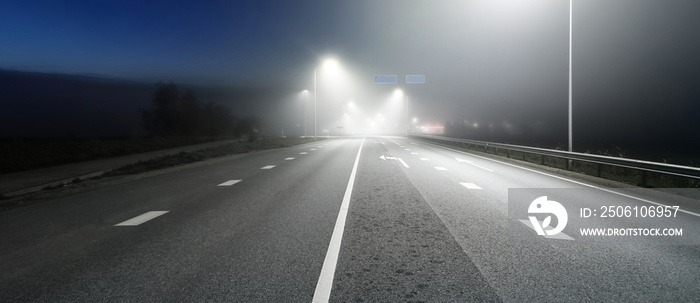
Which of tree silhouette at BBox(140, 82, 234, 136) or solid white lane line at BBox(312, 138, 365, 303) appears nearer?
solid white lane line at BBox(312, 138, 365, 303)

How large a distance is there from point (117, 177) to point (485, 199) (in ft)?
39.6

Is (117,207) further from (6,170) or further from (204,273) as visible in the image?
(6,170)

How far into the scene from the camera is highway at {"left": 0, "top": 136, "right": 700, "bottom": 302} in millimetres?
3473

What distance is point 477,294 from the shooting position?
3.38m

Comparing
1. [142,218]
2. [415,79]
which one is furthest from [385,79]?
[142,218]

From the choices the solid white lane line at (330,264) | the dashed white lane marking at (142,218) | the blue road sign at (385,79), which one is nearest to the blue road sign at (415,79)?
the blue road sign at (385,79)

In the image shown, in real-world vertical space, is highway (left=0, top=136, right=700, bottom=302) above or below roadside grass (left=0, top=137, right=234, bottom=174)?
below

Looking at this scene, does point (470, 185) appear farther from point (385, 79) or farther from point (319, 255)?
point (385, 79)

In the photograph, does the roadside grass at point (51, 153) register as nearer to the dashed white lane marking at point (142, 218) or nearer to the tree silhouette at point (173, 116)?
the dashed white lane marking at point (142, 218)
